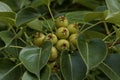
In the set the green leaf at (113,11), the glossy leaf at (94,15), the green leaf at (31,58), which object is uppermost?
the green leaf at (113,11)

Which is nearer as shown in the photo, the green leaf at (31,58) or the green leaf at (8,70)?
the green leaf at (31,58)

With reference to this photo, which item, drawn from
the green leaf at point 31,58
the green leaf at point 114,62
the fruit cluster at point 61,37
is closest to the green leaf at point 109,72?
the green leaf at point 114,62

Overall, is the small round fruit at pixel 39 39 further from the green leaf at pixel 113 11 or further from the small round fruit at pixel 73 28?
the green leaf at pixel 113 11

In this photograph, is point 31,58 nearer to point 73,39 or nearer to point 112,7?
point 73,39

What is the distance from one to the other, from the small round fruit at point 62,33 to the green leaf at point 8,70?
204 mm

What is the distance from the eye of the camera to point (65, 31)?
1.56 meters

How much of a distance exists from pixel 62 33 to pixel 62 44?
52 millimetres

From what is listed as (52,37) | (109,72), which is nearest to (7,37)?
(52,37)

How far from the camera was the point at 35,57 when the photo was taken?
1.51 metres

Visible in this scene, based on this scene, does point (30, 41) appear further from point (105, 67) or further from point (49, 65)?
point (105, 67)

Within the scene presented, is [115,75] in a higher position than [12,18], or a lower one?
lower

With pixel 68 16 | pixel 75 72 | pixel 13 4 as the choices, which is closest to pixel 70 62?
pixel 75 72

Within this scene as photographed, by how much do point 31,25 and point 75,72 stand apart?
325 mm

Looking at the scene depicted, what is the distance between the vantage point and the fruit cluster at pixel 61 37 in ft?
5.02
